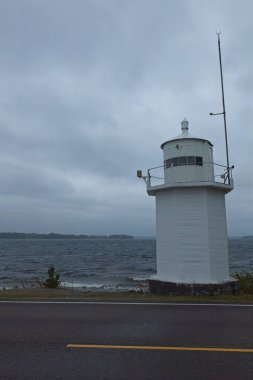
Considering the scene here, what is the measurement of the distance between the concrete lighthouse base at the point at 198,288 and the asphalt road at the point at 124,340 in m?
3.50

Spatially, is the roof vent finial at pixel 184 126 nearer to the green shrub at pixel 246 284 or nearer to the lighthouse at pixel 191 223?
the lighthouse at pixel 191 223

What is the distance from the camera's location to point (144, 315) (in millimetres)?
9188

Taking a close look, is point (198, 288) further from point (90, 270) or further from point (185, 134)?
point (90, 270)

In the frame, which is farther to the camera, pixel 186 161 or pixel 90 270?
pixel 90 270

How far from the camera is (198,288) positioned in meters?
13.9

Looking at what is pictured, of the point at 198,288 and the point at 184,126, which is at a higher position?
the point at 184,126

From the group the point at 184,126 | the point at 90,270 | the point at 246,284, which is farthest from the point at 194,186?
the point at 90,270

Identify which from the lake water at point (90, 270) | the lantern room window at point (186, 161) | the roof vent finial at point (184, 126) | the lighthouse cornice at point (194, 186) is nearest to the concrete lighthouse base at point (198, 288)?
the lighthouse cornice at point (194, 186)

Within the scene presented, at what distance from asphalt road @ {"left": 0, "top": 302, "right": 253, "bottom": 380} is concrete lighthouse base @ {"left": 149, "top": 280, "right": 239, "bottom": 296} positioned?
11.5ft

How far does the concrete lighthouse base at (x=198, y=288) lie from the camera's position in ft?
Result: 45.4

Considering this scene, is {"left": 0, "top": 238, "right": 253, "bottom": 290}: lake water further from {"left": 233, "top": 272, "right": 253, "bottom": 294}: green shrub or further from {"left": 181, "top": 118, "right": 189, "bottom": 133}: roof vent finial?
{"left": 181, "top": 118, "right": 189, "bottom": 133}: roof vent finial

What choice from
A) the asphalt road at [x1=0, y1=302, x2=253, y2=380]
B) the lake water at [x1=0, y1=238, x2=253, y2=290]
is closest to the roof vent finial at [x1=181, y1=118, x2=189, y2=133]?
the asphalt road at [x1=0, y1=302, x2=253, y2=380]

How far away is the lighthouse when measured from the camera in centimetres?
1413

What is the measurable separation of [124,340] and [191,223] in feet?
25.5
